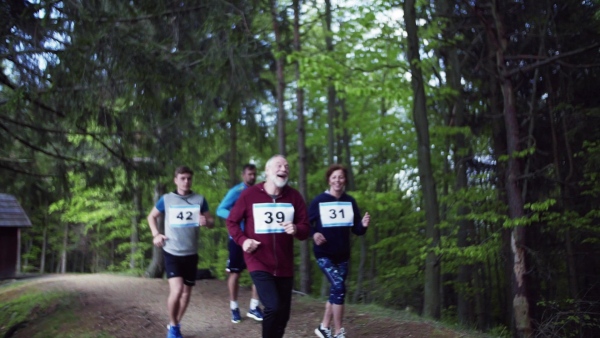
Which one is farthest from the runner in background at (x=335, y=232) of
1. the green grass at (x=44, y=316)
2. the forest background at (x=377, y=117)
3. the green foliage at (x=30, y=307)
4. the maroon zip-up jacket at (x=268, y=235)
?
the green foliage at (x=30, y=307)

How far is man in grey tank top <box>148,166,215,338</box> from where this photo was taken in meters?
6.91

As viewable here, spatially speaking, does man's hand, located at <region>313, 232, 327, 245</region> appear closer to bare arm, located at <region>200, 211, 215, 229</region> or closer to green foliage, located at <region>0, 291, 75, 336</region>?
bare arm, located at <region>200, 211, 215, 229</region>

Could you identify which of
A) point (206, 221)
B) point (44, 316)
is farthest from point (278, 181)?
point (44, 316)

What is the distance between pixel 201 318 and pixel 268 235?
3.95 meters

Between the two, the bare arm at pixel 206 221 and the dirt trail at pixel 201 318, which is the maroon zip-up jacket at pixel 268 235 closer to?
the bare arm at pixel 206 221

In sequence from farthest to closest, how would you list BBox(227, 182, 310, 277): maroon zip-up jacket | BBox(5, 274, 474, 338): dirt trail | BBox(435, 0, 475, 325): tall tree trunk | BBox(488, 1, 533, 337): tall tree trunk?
BBox(435, 0, 475, 325): tall tree trunk, BBox(488, 1, 533, 337): tall tree trunk, BBox(5, 274, 474, 338): dirt trail, BBox(227, 182, 310, 277): maroon zip-up jacket

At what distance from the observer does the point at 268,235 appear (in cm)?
537

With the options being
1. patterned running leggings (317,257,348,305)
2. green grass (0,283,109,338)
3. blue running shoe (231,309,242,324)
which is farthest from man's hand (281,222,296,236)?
green grass (0,283,109,338)

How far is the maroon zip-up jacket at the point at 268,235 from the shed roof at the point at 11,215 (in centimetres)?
2026

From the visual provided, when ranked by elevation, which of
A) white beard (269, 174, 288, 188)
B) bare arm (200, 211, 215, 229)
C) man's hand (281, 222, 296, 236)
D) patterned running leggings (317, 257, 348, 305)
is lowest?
patterned running leggings (317, 257, 348, 305)

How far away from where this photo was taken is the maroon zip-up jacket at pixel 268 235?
210 inches

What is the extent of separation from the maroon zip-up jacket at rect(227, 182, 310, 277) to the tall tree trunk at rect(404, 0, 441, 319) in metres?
6.67

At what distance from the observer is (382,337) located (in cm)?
712

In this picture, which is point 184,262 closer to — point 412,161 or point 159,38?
point 159,38
